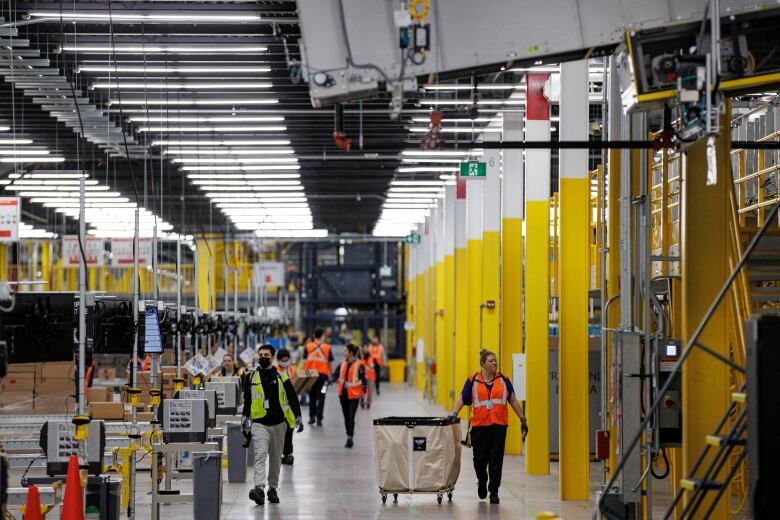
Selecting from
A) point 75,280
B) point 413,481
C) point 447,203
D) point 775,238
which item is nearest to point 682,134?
point 775,238

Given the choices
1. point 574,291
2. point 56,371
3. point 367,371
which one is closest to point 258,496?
point 574,291

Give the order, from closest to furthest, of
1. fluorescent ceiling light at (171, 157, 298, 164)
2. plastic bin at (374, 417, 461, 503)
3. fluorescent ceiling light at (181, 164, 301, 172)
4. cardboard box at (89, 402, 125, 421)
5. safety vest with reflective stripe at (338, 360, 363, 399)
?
1. plastic bin at (374, 417, 461, 503)
2. cardboard box at (89, 402, 125, 421)
3. safety vest with reflective stripe at (338, 360, 363, 399)
4. fluorescent ceiling light at (171, 157, 298, 164)
5. fluorescent ceiling light at (181, 164, 301, 172)

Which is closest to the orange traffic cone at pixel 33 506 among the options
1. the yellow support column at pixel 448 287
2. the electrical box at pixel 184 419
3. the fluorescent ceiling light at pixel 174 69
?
the electrical box at pixel 184 419

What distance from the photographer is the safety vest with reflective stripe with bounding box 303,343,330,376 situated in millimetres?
28578

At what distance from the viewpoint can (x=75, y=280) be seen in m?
48.3

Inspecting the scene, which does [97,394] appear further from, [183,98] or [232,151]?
[232,151]

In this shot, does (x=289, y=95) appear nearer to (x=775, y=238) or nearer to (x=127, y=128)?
(x=127, y=128)

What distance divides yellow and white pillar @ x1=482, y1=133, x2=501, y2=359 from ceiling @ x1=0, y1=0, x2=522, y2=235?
86cm

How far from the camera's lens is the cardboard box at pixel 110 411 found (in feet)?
59.3

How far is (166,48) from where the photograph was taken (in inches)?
674

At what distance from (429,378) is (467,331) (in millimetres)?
9948

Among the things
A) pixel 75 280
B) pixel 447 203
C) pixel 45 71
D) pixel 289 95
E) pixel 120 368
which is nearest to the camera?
pixel 45 71

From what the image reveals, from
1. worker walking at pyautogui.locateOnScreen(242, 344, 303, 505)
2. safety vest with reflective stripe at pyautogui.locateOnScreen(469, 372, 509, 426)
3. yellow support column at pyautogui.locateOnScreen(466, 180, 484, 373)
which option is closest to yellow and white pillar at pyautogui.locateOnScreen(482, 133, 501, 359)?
yellow support column at pyautogui.locateOnScreen(466, 180, 484, 373)

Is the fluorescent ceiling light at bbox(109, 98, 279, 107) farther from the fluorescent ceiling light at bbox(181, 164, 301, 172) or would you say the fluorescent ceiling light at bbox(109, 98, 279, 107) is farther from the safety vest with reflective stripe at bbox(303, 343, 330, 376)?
the safety vest with reflective stripe at bbox(303, 343, 330, 376)
